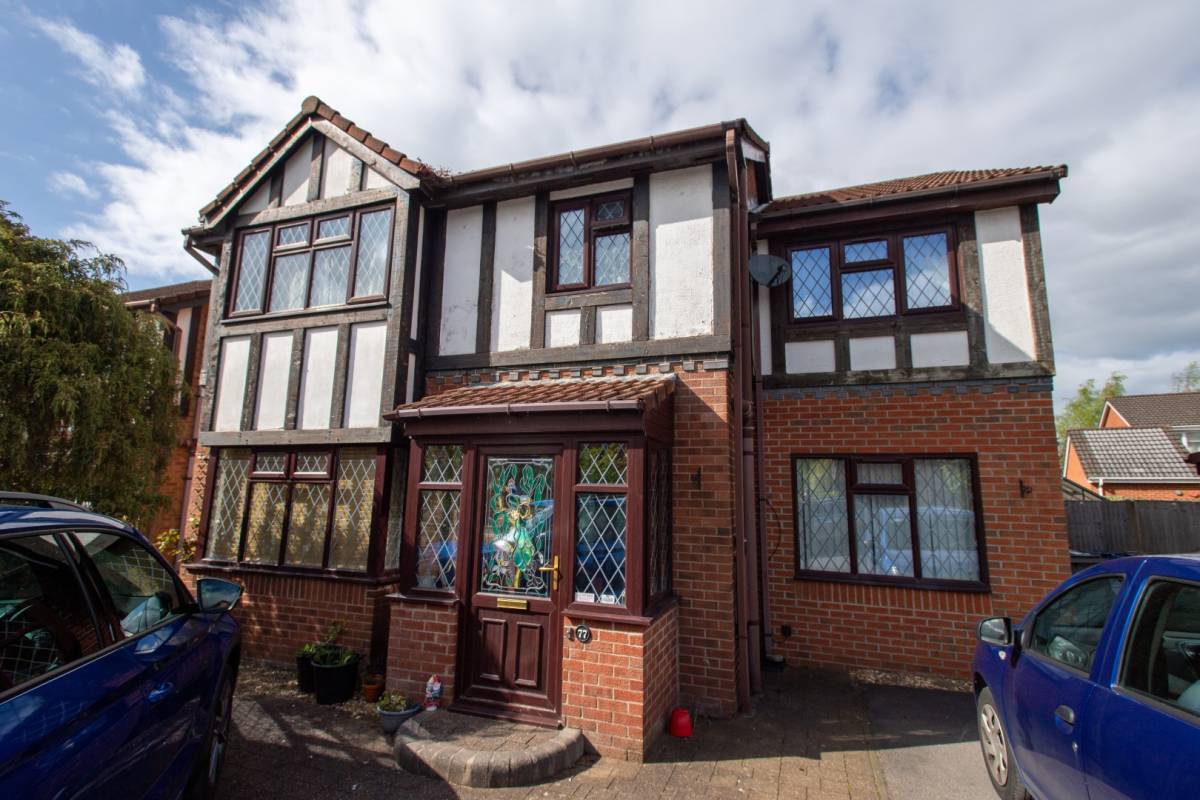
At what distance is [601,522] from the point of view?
511cm

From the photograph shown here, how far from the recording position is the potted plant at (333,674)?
5574 mm

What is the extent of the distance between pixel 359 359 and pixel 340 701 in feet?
11.6

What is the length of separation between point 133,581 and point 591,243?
5036mm

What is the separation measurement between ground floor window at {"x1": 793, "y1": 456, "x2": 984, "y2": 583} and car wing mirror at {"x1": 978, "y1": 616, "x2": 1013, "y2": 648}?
2901mm

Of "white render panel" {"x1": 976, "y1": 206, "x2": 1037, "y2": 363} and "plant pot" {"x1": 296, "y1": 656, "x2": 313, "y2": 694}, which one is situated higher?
"white render panel" {"x1": 976, "y1": 206, "x2": 1037, "y2": 363}

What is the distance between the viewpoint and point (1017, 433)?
6461mm

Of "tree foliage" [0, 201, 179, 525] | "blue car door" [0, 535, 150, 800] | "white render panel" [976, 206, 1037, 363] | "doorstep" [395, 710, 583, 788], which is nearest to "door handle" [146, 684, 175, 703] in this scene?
"blue car door" [0, 535, 150, 800]

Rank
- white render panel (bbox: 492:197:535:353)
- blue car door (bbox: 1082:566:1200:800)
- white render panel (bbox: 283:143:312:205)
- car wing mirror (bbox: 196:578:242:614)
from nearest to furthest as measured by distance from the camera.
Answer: blue car door (bbox: 1082:566:1200:800), car wing mirror (bbox: 196:578:242:614), white render panel (bbox: 492:197:535:353), white render panel (bbox: 283:143:312:205)

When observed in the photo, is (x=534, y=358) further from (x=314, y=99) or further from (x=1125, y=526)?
(x=1125, y=526)

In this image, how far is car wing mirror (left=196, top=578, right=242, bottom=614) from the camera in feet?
11.7

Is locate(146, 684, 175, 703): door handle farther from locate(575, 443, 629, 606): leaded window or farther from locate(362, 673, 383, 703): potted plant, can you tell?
locate(362, 673, 383, 703): potted plant

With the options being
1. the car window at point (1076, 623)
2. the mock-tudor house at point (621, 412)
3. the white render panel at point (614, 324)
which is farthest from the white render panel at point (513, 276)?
the car window at point (1076, 623)

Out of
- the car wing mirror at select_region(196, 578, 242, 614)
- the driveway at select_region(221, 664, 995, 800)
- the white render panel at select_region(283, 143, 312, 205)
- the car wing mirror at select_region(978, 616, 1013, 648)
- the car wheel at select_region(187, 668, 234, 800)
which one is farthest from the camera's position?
the white render panel at select_region(283, 143, 312, 205)

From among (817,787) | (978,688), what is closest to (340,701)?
(817,787)
